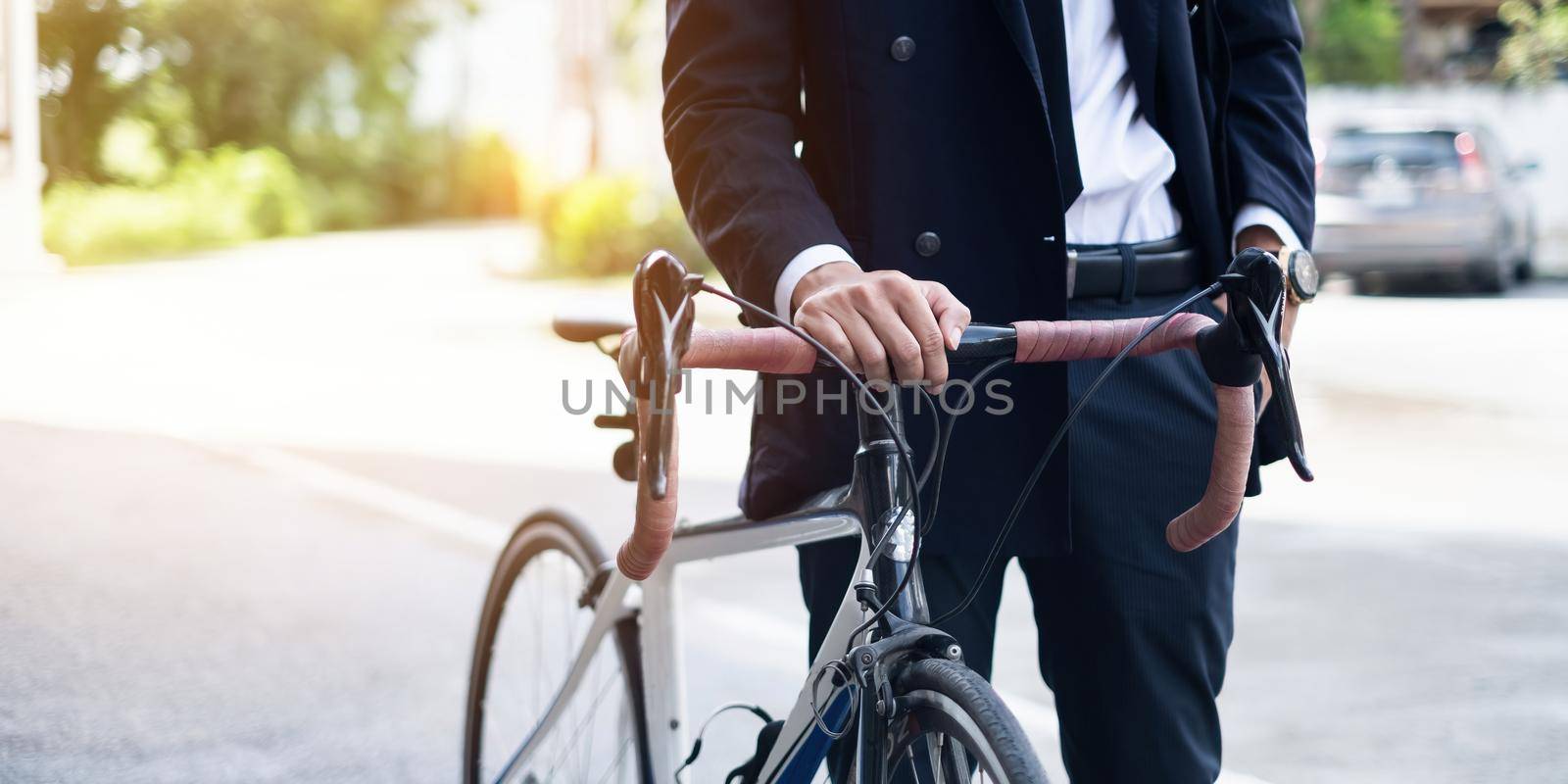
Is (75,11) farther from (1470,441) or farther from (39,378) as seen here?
(1470,441)

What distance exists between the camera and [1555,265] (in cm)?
1841

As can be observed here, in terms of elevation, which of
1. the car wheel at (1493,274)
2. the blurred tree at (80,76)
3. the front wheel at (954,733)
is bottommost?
the car wheel at (1493,274)

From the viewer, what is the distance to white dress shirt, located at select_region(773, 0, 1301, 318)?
6.45ft

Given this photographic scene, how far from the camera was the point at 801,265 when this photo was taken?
1.69m

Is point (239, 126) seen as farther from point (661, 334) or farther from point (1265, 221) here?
point (661, 334)

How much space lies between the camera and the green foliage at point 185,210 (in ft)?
66.9

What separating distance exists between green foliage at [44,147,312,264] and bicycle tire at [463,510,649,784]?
16.9 metres

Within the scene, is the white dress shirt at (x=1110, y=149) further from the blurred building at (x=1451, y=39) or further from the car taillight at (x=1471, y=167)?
the blurred building at (x=1451, y=39)

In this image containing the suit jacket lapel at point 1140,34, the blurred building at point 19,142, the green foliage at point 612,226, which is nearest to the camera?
the suit jacket lapel at point 1140,34

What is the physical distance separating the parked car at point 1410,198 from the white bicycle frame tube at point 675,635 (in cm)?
1326

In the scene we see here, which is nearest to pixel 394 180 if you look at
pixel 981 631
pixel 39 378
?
pixel 39 378

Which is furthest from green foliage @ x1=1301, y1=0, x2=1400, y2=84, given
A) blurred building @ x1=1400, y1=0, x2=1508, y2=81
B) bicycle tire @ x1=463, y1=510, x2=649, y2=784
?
bicycle tire @ x1=463, y1=510, x2=649, y2=784

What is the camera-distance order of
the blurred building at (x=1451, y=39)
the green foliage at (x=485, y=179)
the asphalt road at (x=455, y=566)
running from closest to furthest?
the asphalt road at (x=455, y=566), the blurred building at (x=1451, y=39), the green foliage at (x=485, y=179)

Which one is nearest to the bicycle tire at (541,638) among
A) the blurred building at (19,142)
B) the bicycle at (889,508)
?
the bicycle at (889,508)
